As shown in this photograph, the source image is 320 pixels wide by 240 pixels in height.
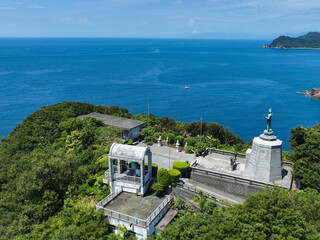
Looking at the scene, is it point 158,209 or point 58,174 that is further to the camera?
point 58,174

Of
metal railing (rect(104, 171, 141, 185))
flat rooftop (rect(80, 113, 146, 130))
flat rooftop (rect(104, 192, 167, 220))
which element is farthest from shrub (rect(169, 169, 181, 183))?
flat rooftop (rect(80, 113, 146, 130))

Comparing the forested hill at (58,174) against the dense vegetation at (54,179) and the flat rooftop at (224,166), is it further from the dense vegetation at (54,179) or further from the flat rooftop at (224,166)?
the flat rooftop at (224,166)

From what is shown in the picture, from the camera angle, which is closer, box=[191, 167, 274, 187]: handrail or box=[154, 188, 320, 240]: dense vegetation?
box=[154, 188, 320, 240]: dense vegetation

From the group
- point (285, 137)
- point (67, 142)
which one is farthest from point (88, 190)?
point (285, 137)

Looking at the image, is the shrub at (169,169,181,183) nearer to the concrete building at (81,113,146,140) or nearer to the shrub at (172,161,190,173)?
the shrub at (172,161,190,173)

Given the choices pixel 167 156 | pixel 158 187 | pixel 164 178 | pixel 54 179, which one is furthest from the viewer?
pixel 167 156

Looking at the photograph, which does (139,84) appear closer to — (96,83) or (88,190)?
(96,83)

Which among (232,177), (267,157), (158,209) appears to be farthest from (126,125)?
(267,157)

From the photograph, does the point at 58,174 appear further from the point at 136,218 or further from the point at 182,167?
the point at 182,167
